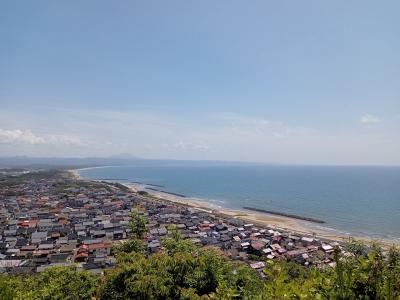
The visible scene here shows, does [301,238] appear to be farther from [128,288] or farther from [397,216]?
[128,288]

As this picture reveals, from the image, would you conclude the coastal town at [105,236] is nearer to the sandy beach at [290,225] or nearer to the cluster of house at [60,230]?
the cluster of house at [60,230]

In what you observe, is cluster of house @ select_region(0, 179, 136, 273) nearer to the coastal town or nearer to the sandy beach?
the coastal town

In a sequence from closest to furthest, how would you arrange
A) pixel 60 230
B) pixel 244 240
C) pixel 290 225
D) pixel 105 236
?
pixel 244 240, pixel 105 236, pixel 60 230, pixel 290 225

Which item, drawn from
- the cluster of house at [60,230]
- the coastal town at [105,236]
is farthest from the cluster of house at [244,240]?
the cluster of house at [60,230]

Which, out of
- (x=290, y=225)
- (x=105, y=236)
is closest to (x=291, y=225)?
(x=290, y=225)

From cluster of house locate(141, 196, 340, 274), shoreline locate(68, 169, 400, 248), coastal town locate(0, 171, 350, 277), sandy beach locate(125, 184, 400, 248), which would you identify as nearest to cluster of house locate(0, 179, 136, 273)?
coastal town locate(0, 171, 350, 277)

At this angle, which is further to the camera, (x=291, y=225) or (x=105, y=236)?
(x=291, y=225)

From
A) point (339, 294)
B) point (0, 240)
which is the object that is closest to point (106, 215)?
point (0, 240)

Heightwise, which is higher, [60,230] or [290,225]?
[290,225]

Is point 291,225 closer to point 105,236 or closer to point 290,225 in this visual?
point 290,225
